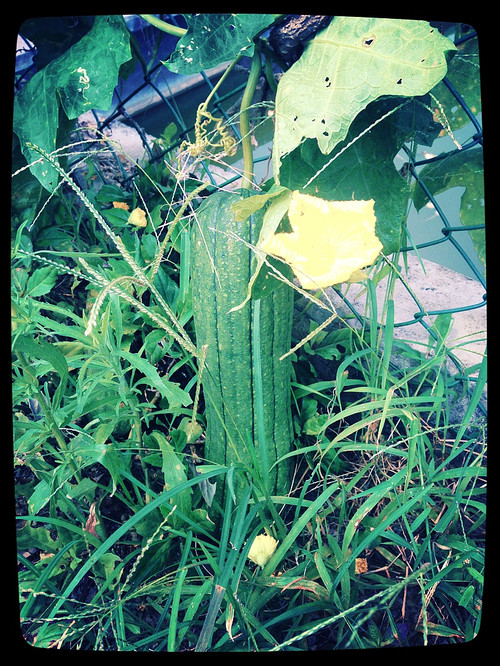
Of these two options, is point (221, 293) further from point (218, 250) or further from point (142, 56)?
point (142, 56)

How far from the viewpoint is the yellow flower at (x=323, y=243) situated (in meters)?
0.63

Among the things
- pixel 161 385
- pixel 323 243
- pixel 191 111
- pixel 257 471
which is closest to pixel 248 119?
pixel 191 111

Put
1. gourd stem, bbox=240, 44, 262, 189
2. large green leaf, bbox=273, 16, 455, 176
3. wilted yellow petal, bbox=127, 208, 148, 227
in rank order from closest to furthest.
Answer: large green leaf, bbox=273, 16, 455, 176 → gourd stem, bbox=240, 44, 262, 189 → wilted yellow petal, bbox=127, 208, 148, 227

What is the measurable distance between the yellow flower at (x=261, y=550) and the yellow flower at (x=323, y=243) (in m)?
0.37

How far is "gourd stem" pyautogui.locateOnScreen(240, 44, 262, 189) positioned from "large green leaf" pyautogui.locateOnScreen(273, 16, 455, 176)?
0.07 m

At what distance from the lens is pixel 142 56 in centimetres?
74

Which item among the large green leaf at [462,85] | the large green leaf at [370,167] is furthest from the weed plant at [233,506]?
the large green leaf at [462,85]

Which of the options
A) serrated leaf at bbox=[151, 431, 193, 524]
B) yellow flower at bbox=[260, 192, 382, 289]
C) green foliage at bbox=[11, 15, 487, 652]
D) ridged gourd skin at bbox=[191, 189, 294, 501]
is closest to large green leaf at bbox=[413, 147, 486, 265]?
green foliage at bbox=[11, 15, 487, 652]

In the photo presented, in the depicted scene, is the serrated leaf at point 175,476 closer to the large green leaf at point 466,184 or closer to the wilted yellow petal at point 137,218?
the wilted yellow petal at point 137,218

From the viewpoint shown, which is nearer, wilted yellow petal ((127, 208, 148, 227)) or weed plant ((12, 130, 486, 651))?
weed plant ((12, 130, 486, 651))

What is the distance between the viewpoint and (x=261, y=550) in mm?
735

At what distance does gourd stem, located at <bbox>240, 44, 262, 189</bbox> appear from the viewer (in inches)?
26.9

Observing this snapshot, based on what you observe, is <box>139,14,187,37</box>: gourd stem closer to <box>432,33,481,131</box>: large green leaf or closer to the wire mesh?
the wire mesh

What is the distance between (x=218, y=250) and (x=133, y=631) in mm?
551
